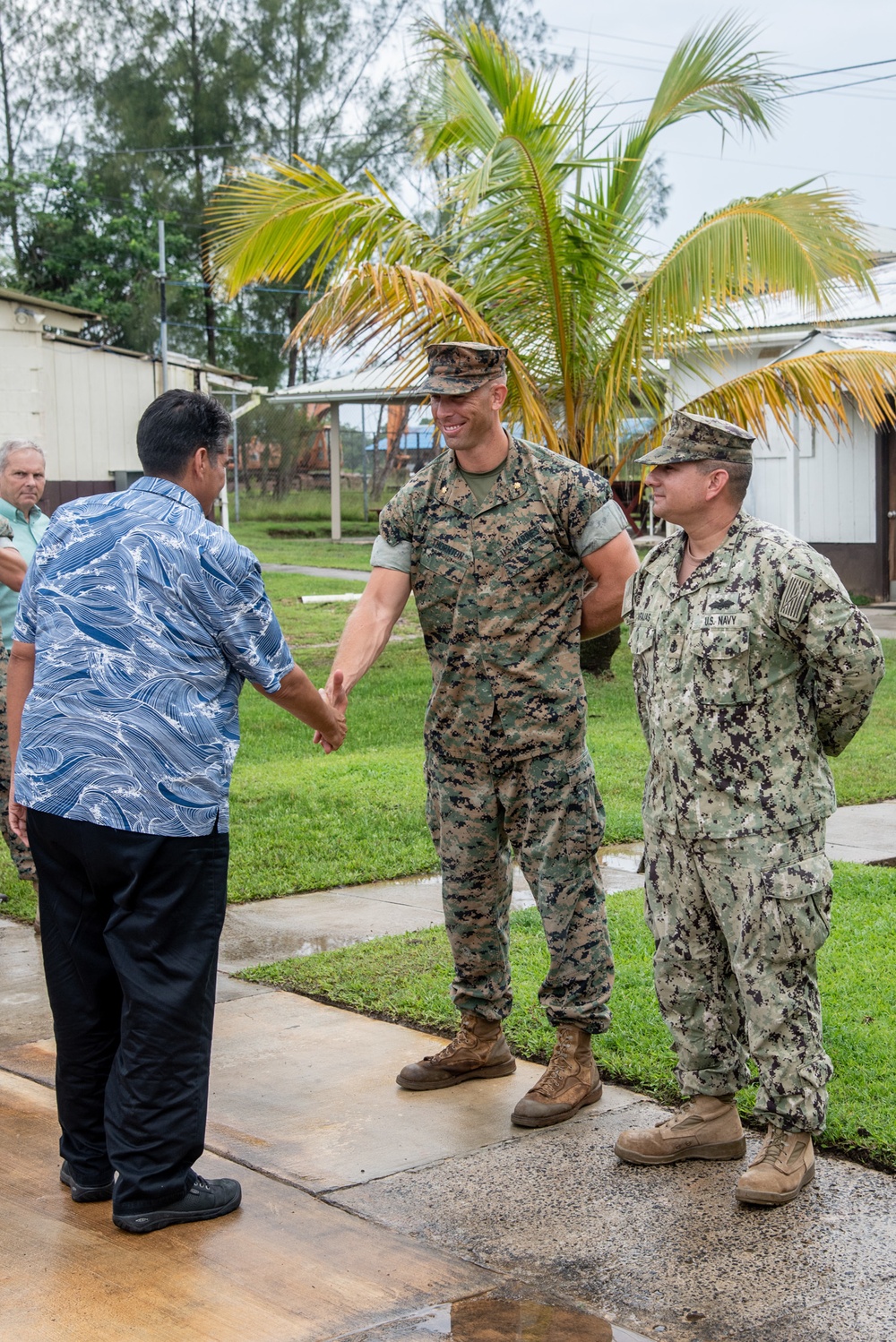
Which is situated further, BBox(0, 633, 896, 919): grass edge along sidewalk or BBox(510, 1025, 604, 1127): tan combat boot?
BBox(0, 633, 896, 919): grass edge along sidewalk

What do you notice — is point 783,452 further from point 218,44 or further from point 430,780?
point 218,44

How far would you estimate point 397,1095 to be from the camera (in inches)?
174

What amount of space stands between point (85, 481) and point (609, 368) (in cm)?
869

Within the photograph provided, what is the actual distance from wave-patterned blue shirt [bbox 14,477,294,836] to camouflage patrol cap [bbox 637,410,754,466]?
107 centimetres

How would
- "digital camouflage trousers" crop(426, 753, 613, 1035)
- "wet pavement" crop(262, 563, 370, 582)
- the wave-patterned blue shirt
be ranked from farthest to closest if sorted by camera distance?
"wet pavement" crop(262, 563, 370, 582) < "digital camouflage trousers" crop(426, 753, 613, 1035) < the wave-patterned blue shirt

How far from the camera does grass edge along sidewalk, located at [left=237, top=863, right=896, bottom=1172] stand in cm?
419

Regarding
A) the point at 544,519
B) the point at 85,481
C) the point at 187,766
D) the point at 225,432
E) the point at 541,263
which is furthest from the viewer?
the point at 85,481

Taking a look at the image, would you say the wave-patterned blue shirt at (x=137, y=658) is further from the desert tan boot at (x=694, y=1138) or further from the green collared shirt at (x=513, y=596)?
the desert tan boot at (x=694, y=1138)

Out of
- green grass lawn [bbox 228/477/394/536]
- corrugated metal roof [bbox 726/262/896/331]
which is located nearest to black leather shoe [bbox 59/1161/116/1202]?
corrugated metal roof [bbox 726/262/896/331]

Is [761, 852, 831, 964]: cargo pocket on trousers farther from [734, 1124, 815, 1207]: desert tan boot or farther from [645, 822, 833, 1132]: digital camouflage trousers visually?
[734, 1124, 815, 1207]: desert tan boot

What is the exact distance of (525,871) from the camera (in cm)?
443

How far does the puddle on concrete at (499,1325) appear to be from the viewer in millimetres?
3023

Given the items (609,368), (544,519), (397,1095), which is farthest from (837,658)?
(609,368)

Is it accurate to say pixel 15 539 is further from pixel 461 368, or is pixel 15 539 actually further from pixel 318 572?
pixel 318 572
